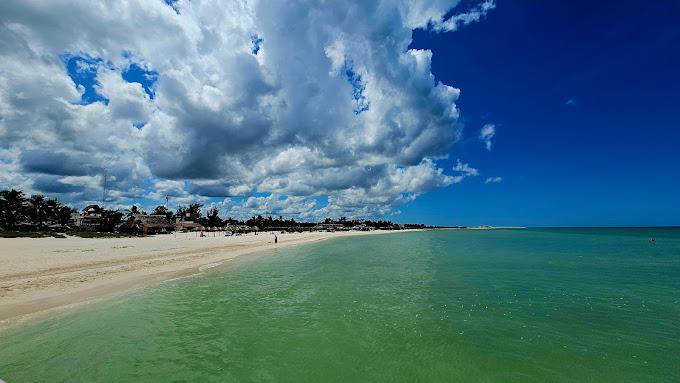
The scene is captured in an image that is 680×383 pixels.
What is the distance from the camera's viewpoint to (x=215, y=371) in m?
8.97

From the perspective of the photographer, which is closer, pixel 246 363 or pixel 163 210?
pixel 246 363

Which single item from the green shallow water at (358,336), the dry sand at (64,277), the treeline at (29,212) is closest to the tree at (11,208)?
the treeline at (29,212)

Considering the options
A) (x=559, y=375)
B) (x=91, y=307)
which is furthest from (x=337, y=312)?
(x=91, y=307)

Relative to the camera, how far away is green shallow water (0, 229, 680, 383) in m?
8.96

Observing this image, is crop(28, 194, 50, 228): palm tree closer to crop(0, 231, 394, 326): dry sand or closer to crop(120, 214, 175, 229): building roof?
crop(120, 214, 175, 229): building roof

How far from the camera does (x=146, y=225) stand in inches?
3381

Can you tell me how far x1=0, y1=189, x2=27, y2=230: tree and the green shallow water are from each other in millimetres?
82601

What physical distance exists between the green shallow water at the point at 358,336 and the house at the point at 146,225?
75.2m

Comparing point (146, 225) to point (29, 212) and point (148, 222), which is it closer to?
point (148, 222)

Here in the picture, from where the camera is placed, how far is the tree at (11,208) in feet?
247

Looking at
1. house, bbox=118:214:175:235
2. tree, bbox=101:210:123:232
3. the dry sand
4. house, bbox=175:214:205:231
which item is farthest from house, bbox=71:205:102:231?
the dry sand

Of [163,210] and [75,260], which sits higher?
[163,210]

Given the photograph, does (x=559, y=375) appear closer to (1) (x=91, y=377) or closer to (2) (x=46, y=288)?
(1) (x=91, y=377)

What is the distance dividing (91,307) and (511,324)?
1744cm
